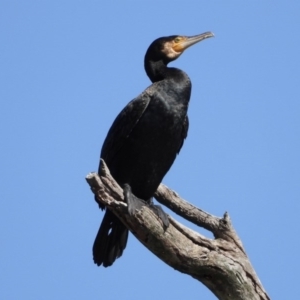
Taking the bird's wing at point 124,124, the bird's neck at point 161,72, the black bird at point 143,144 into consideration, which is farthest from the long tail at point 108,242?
the bird's neck at point 161,72

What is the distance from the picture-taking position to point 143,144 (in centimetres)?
600

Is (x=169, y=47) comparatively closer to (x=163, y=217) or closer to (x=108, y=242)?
(x=108, y=242)

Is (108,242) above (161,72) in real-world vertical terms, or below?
below

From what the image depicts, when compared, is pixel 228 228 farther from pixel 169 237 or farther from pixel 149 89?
pixel 149 89

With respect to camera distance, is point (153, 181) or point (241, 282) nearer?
point (241, 282)

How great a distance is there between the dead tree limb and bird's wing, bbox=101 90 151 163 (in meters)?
0.93

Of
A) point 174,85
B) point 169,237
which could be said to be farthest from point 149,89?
point 169,237

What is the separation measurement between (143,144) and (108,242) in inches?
32.2

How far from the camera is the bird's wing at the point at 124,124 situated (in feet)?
19.6

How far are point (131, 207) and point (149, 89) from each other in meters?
1.36

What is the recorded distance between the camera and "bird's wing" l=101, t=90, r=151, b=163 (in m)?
5.98

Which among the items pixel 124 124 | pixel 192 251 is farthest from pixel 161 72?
pixel 192 251

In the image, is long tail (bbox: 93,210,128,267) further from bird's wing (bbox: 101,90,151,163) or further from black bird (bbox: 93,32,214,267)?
bird's wing (bbox: 101,90,151,163)

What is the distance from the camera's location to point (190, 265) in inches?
203
